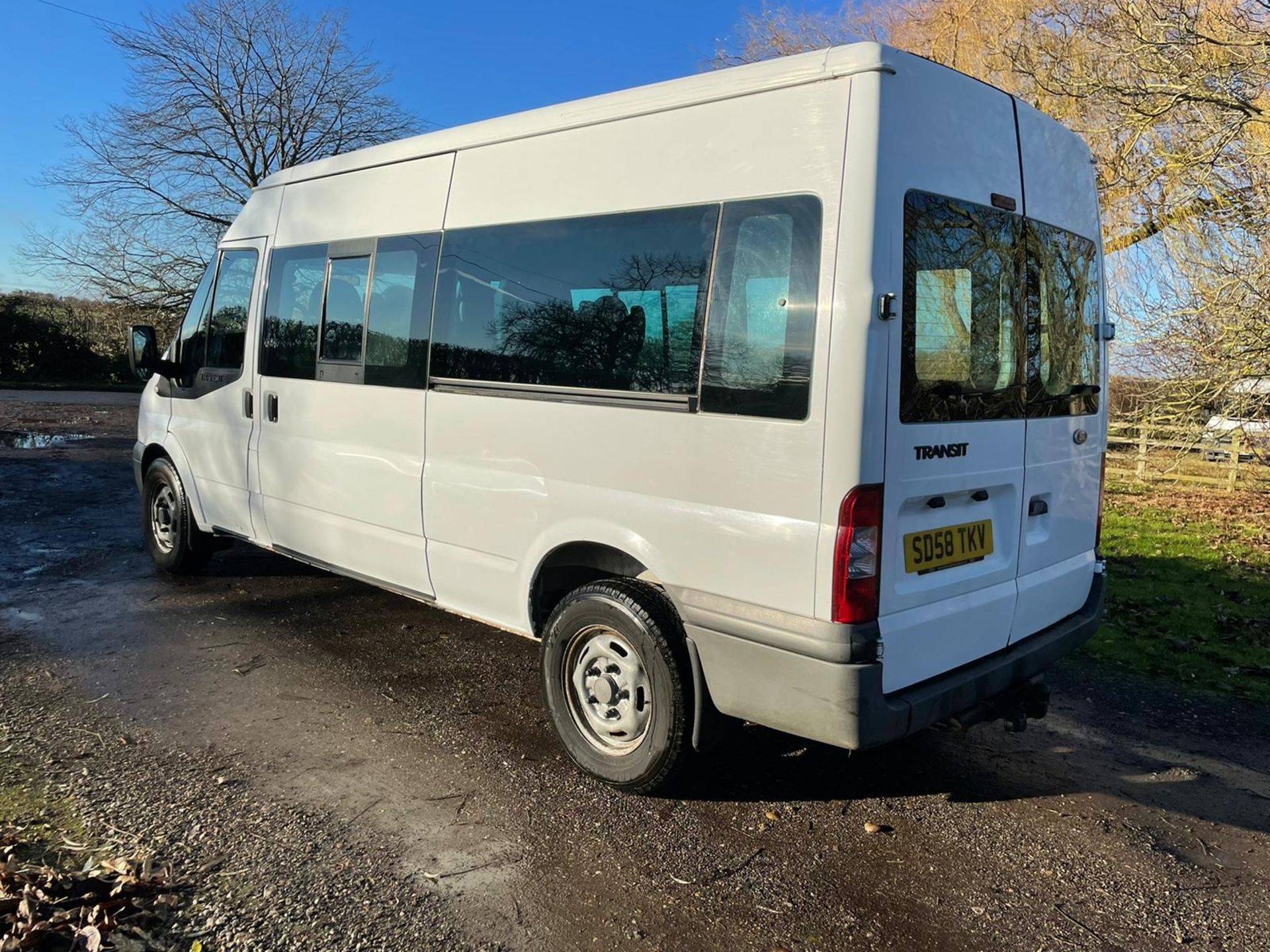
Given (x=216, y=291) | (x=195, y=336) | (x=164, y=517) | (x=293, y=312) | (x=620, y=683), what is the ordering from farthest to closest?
(x=164, y=517) → (x=195, y=336) → (x=216, y=291) → (x=293, y=312) → (x=620, y=683)

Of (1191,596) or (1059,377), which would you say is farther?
(1191,596)

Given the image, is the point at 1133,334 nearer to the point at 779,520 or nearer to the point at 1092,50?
the point at 1092,50

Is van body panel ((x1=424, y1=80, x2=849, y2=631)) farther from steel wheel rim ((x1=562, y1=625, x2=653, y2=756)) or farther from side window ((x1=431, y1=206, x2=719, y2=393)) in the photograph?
steel wheel rim ((x1=562, y1=625, x2=653, y2=756))

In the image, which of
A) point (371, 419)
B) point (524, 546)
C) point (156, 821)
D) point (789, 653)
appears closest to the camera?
point (789, 653)

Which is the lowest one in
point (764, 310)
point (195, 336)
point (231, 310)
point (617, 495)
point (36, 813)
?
point (36, 813)

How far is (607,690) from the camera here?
355 cm

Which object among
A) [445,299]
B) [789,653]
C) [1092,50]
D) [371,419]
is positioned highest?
[1092,50]

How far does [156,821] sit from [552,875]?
1.45m

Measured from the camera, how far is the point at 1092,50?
1053 cm

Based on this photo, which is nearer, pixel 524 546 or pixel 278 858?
pixel 278 858

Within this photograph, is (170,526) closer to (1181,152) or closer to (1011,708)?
(1011,708)

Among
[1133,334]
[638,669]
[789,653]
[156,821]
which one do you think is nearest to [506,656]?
[638,669]

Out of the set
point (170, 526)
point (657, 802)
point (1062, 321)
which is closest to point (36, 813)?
point (657, 802)

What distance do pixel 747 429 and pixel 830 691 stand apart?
0.90 meters
